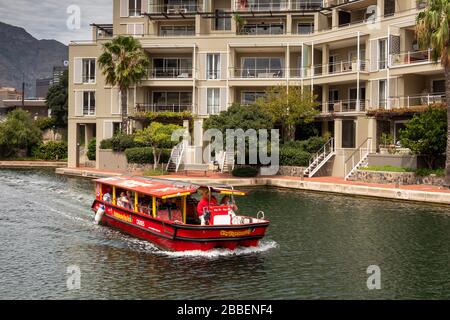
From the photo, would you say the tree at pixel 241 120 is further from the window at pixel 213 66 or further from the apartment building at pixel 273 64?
the window at pixel 213 66

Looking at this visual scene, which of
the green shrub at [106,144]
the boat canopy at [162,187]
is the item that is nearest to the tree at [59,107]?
the green shrub at [106,144]

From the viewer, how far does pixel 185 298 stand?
1805cm

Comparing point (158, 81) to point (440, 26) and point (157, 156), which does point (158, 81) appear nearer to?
point (157, 156)

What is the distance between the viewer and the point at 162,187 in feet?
90.9

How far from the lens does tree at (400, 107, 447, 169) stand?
4234 cm

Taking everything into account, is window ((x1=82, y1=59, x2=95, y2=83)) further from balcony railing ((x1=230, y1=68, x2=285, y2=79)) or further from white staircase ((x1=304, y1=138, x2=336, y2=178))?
white staircase ((x1=304, y1=138, x2=336, y2=178))

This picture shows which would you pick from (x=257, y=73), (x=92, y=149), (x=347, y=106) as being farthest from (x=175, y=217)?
(x=92, y=149)

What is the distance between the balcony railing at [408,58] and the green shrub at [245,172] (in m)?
15.3

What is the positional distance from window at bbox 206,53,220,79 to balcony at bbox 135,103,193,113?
4.02 meters

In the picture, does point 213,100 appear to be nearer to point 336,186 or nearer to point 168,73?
point 168,73

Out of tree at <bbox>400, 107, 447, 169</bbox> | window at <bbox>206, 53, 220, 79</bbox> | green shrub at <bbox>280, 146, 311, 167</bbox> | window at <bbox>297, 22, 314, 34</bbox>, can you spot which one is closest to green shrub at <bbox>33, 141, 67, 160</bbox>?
window at <bbox>206, 53, 220, 79</bbox>

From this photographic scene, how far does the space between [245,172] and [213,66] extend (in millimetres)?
16872
